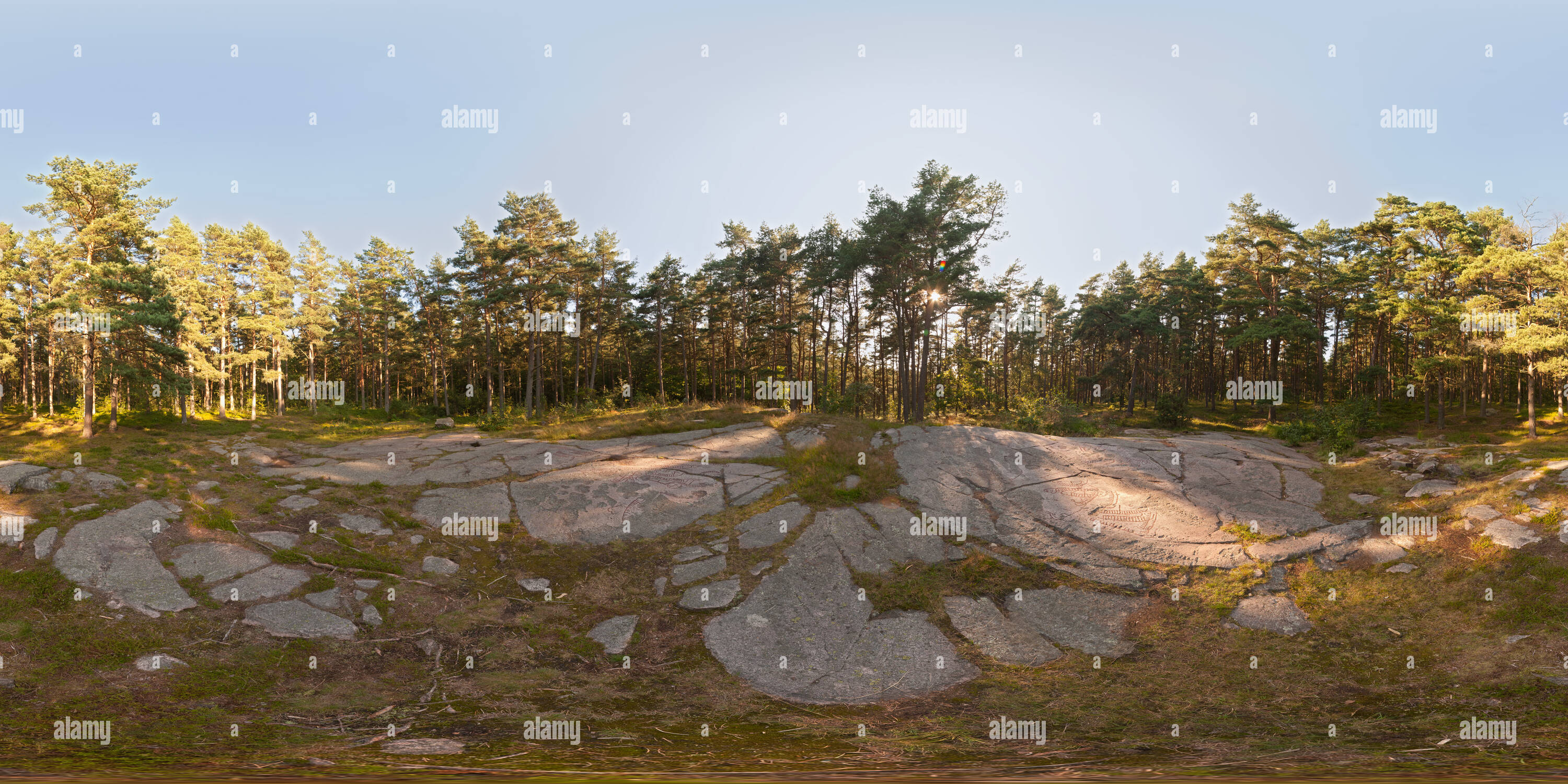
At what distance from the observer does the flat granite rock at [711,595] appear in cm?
1137

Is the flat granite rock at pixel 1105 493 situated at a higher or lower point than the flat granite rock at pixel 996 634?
higher

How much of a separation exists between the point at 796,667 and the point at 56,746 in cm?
854

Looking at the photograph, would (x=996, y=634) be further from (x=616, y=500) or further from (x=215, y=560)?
(x=215, y=560)

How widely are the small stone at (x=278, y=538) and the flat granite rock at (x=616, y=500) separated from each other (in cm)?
422

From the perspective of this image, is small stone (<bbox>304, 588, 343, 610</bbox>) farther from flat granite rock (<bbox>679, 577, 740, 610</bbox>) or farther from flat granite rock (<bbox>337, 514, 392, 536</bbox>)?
flat granite rock (<bbox>679, 577, 740, 610</bbox>)

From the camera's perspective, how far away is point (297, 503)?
45.9 feet

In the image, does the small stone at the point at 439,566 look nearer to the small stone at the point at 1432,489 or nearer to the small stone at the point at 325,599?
the small stone at the point at 325,599

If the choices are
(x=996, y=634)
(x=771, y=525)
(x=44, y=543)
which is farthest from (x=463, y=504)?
(x=996, y=634)

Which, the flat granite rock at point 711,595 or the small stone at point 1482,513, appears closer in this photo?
the flat granite rock at point 711,595

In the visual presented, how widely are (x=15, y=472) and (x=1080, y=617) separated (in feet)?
72.8

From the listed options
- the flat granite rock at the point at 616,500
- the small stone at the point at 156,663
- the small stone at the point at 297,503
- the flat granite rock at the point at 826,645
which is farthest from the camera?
the flat granite rock at the point at 616,500

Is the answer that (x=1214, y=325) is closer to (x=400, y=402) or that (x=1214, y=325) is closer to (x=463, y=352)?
(x=463, y=352)

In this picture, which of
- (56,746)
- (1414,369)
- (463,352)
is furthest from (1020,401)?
(463,352)

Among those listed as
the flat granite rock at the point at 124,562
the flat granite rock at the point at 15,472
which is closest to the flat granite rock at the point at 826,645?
the flat granite rock at the point at 124,562
